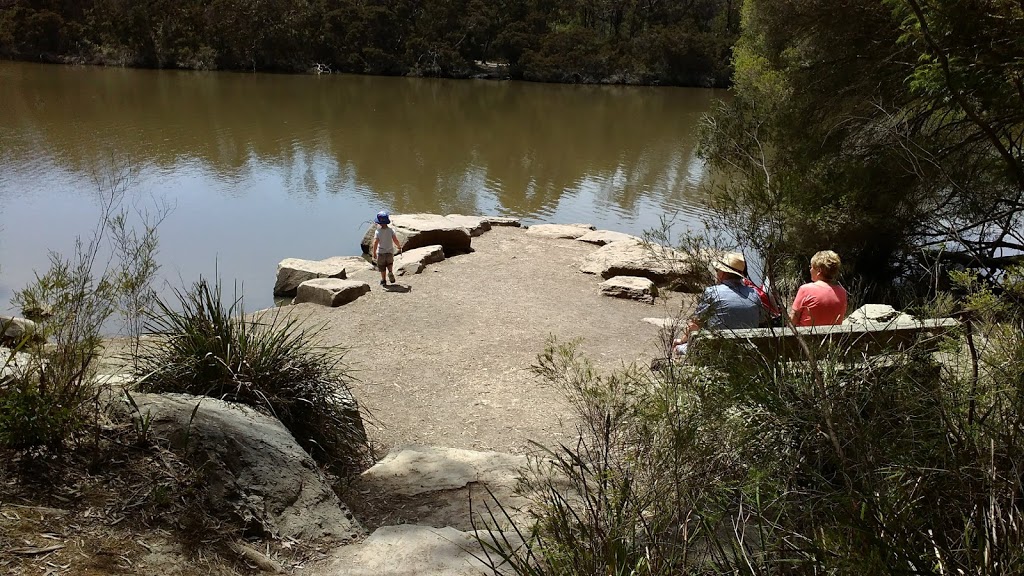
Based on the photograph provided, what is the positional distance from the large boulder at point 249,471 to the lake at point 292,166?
10.7 ft

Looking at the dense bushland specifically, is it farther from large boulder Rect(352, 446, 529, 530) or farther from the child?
large boulder Rect(352, 446, 529, 530)

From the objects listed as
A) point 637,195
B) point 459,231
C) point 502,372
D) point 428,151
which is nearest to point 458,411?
point 502,372

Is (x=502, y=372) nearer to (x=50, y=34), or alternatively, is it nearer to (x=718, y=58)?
(x=718, y=58)

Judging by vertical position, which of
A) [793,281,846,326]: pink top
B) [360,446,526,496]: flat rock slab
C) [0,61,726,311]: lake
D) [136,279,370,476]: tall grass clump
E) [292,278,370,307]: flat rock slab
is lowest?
[0,61,726,311]: lake

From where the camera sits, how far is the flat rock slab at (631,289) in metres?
9.17

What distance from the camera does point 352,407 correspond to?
4406 millimetres

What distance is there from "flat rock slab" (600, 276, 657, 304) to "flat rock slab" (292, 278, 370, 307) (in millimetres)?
2806

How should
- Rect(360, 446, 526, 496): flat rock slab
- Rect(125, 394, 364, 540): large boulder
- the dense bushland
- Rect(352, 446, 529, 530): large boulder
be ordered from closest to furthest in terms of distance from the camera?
1. Rect(125, 394, 364, 540): large boulder
2. Rect(352, 446, 529, 530): large boulder
3. Rect(360, 446, 526, 496): flat rock slab
4. the dense bushland

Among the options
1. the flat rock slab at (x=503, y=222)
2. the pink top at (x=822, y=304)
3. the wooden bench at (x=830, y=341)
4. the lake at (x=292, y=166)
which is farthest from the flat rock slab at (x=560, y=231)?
the wooden bench at (x=830, y=341)

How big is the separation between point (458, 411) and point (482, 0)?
44.1 meters

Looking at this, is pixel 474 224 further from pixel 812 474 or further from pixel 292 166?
pixel 812 474

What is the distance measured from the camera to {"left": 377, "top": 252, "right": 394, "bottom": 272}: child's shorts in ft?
30.1

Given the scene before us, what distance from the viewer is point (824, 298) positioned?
477 cm

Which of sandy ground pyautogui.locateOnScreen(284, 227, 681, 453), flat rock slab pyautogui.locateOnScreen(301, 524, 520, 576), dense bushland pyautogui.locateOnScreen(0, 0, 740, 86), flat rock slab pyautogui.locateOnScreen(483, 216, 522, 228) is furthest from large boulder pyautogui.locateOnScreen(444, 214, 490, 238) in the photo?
dense bushland pyautogui.locateOnScreen(0, 0, 740, 86)
